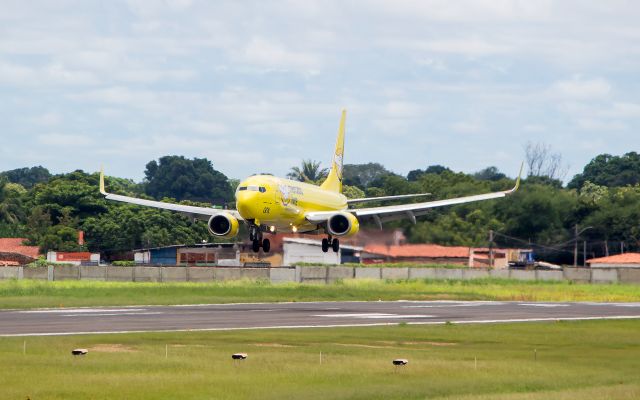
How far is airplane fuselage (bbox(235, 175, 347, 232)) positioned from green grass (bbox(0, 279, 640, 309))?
15.0 meters

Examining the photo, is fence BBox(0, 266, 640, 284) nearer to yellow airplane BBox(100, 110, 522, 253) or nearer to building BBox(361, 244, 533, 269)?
building BBox(361, 244, 533, 269)

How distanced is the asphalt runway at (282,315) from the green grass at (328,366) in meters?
4.97

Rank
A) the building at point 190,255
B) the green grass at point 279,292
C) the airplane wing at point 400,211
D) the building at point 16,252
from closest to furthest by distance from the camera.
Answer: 1. the airplane wing at point 400,211
2. the green grass at point 279,292
3. the building at point 190,255
4. the building at point 16,252

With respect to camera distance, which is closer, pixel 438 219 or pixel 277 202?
pixel 277 202

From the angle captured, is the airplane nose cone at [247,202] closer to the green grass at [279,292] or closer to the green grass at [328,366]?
the green grass at [328,366]

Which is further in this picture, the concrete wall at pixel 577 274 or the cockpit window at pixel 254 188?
the concrete wall at pixel 577 274

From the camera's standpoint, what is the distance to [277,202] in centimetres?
7250

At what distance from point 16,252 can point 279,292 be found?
59194 millimetres

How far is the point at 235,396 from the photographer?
3697cm

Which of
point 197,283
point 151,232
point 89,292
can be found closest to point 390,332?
point 89,292

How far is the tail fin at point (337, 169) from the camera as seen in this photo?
93562mm

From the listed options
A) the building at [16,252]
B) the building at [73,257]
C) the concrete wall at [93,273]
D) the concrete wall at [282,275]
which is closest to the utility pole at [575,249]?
the concrete wall at [282,275]

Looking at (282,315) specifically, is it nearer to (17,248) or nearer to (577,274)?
(577,274)

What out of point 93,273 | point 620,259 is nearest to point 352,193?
point 620,259
